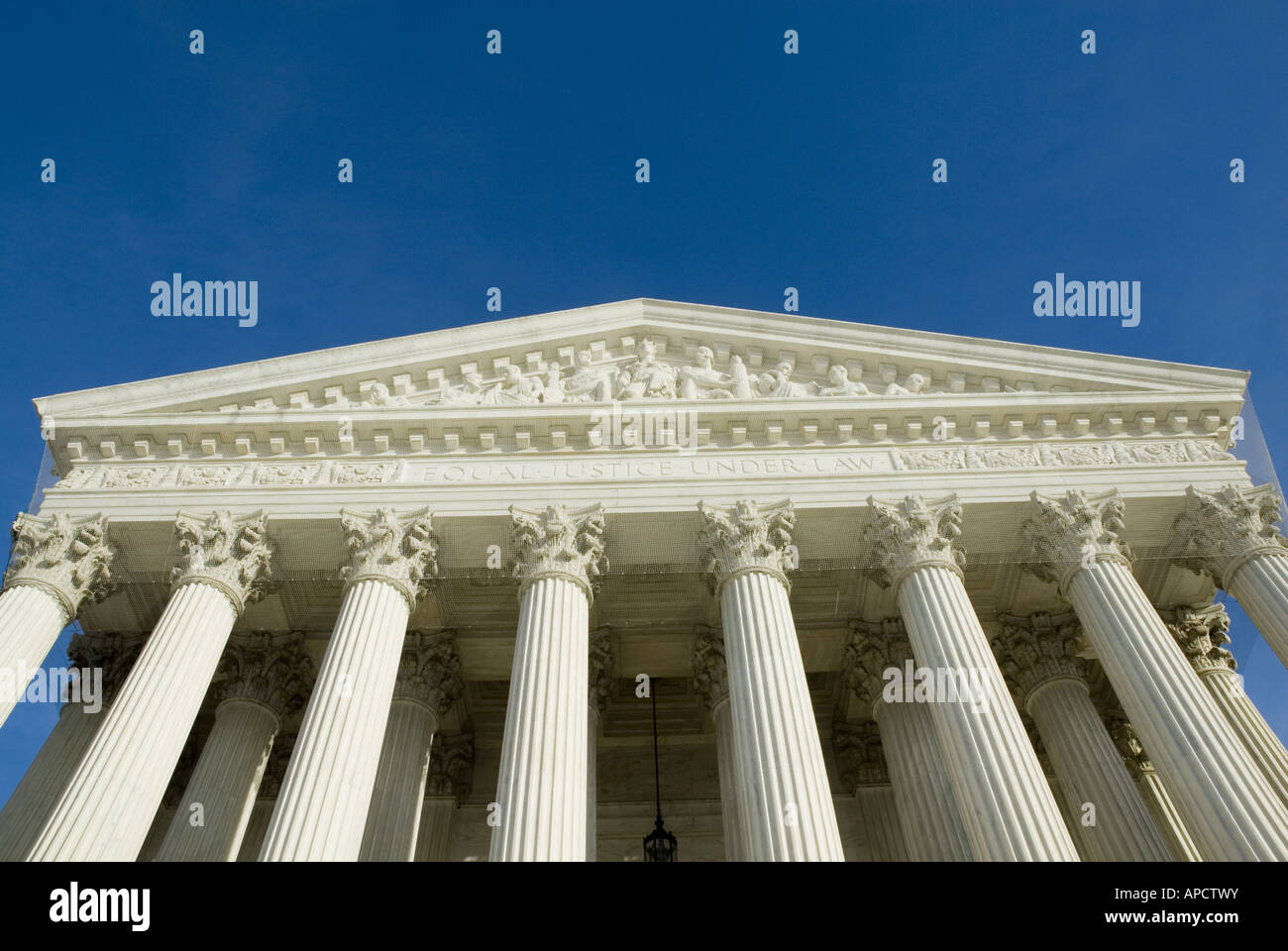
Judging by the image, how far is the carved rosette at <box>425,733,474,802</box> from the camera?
25000 millimetres

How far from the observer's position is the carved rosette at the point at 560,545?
20359 mm

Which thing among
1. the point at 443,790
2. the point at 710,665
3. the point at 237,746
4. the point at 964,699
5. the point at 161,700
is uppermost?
the point at 710,665

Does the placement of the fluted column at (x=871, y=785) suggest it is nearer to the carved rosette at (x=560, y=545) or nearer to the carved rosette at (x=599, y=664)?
the carved rosette at (x=599, y=664)

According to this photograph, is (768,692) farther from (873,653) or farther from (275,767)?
(275,767)

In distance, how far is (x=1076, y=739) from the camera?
22.1 m

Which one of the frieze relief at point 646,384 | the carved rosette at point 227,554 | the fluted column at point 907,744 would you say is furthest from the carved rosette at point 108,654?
the fluted column at point 907,744

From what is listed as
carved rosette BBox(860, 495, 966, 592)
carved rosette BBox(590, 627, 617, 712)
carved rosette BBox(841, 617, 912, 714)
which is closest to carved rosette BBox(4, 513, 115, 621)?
carved rosette BBox(590, 627, 617, 712)

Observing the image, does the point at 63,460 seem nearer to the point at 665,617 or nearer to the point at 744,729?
the point at 665,617

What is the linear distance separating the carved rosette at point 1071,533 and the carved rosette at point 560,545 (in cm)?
929

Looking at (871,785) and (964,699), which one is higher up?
(871,785)

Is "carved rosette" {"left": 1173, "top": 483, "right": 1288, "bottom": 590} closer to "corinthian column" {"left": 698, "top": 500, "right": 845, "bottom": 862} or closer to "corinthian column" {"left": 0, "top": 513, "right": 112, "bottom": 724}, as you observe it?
"corinthian column" {"left": 698, "top": 500, "right": 845, "bottom": 862}

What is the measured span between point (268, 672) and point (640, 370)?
11564mm

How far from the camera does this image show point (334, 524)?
70.6 feet

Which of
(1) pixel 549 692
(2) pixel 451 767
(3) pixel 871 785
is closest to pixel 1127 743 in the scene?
(3) pixel 871 785
